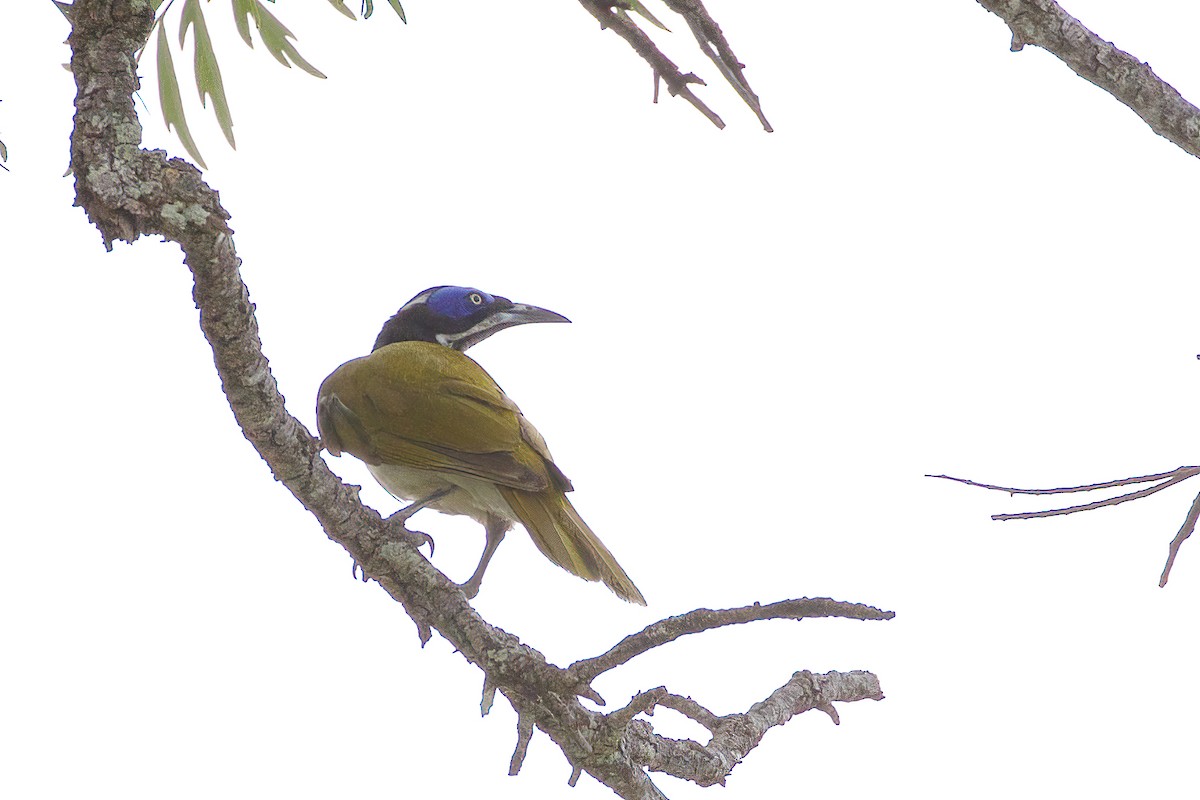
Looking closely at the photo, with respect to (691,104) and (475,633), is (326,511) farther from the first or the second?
(691,104)

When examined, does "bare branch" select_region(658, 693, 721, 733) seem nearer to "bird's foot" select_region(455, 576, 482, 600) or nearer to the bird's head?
Result: "bird's foot" select_region(455, 576, 482, 600)

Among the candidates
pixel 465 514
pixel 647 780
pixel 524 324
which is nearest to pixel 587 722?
pixel 647 780

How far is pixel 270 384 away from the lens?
2580mm

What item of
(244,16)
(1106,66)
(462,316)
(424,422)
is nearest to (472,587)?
(424,422)

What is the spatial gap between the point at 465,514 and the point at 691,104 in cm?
175

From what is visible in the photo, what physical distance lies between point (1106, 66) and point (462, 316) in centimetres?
280

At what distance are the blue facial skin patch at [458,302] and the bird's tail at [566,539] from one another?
1.28m

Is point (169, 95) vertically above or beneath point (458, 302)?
above

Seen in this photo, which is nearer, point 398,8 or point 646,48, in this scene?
point 646,48

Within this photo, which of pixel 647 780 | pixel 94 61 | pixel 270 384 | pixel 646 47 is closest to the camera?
pixel 94 61

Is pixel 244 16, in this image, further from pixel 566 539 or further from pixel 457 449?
pixel 566 539

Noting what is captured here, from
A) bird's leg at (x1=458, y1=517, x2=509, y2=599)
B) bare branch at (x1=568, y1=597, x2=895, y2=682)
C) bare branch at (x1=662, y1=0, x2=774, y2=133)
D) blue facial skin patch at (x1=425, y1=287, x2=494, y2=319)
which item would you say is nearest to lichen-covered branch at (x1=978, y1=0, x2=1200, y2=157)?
bare branch at (x1=662, y1=0, x2=774, y2=133)

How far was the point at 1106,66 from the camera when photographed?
2.69 metres

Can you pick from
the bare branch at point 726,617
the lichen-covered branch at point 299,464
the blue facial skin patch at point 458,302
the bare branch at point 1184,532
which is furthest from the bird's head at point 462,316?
the bare branch at point 1184,532
